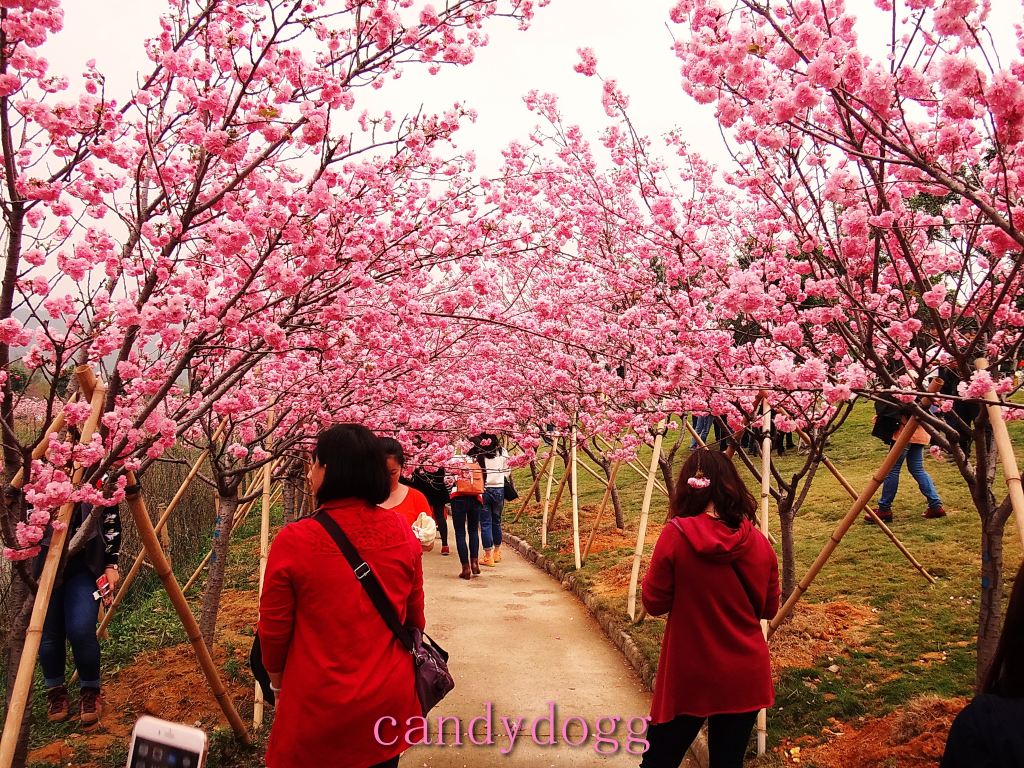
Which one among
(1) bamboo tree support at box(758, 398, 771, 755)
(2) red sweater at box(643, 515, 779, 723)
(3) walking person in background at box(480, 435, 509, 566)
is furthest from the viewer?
(3) walking person in background at box(480, 435, 509, 566)

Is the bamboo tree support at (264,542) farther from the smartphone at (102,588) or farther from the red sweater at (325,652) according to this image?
the red sweater at (325,652)

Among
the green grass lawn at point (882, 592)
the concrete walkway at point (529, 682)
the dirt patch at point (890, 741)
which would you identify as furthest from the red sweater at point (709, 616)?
the concrete walkway at point (529, 682)

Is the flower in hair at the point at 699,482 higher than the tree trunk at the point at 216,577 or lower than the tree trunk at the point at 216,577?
higher

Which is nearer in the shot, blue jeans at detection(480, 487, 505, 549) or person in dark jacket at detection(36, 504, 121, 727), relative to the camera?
person in dark jacket at detection(36, 504, 121, 727)

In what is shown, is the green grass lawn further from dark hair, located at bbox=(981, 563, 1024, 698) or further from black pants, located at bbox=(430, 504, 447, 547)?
dark hair, located at bbox=(981, 563, 1024, 698)

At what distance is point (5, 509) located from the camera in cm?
268

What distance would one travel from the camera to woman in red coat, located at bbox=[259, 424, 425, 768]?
95.4 inches

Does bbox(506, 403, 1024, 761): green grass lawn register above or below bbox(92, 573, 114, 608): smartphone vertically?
below

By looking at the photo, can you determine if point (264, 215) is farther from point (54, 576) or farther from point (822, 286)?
point (822, 286)

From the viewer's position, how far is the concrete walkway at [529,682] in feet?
14.1

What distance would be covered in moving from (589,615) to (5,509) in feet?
17.6

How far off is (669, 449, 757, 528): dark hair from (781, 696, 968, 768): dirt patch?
1359 millimetres

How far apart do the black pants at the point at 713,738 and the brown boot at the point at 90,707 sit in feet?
11.4

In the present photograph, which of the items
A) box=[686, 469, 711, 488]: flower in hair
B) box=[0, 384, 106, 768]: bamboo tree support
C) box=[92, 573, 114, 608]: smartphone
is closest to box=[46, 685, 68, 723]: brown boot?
box=[92, 573, 114, 608]: smartphone
